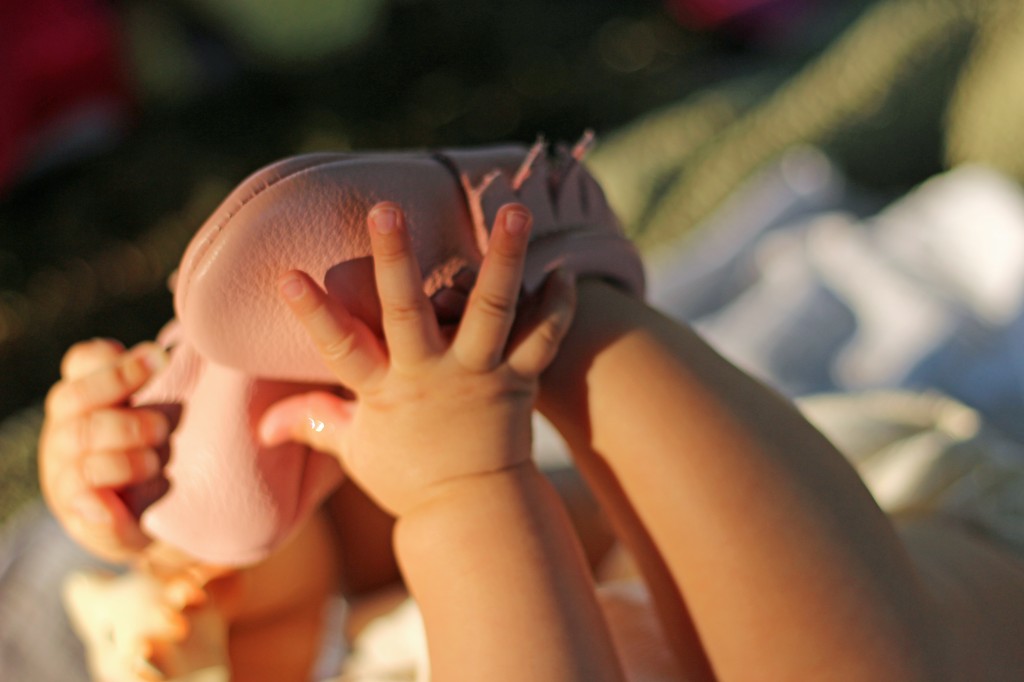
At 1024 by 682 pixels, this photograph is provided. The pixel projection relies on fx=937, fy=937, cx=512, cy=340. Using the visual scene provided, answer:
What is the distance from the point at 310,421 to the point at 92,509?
0.38 ft

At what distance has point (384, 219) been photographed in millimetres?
312

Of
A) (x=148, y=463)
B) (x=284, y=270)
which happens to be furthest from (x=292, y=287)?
(x=148, y=463)

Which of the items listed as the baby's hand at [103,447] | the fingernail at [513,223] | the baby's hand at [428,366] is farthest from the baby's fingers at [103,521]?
the fingernail at [513,223]

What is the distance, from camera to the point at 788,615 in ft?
Answer: 1.20

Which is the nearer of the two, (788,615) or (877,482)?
(788,615)

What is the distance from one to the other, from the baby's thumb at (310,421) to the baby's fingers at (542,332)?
8cm

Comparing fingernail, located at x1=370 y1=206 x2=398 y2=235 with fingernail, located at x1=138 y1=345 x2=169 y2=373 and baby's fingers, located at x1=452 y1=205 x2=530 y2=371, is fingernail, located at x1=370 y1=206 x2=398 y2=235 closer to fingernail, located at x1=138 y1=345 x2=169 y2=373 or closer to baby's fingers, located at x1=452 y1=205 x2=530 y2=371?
baby's fingers, located at x1=452 y1=205 x2=530 y2=371

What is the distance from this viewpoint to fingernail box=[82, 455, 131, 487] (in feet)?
1.38

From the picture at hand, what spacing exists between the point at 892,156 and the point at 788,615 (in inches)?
29.2

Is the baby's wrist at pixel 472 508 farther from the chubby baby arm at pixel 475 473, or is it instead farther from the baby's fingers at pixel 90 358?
the baby's fingers at pixel 90 358

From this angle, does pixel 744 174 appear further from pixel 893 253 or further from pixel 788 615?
pixel 788 615

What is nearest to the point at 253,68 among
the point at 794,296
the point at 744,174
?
the point at 744,174

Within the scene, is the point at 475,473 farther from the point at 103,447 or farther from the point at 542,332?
the point at 103,447

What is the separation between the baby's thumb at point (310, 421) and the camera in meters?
0.39
